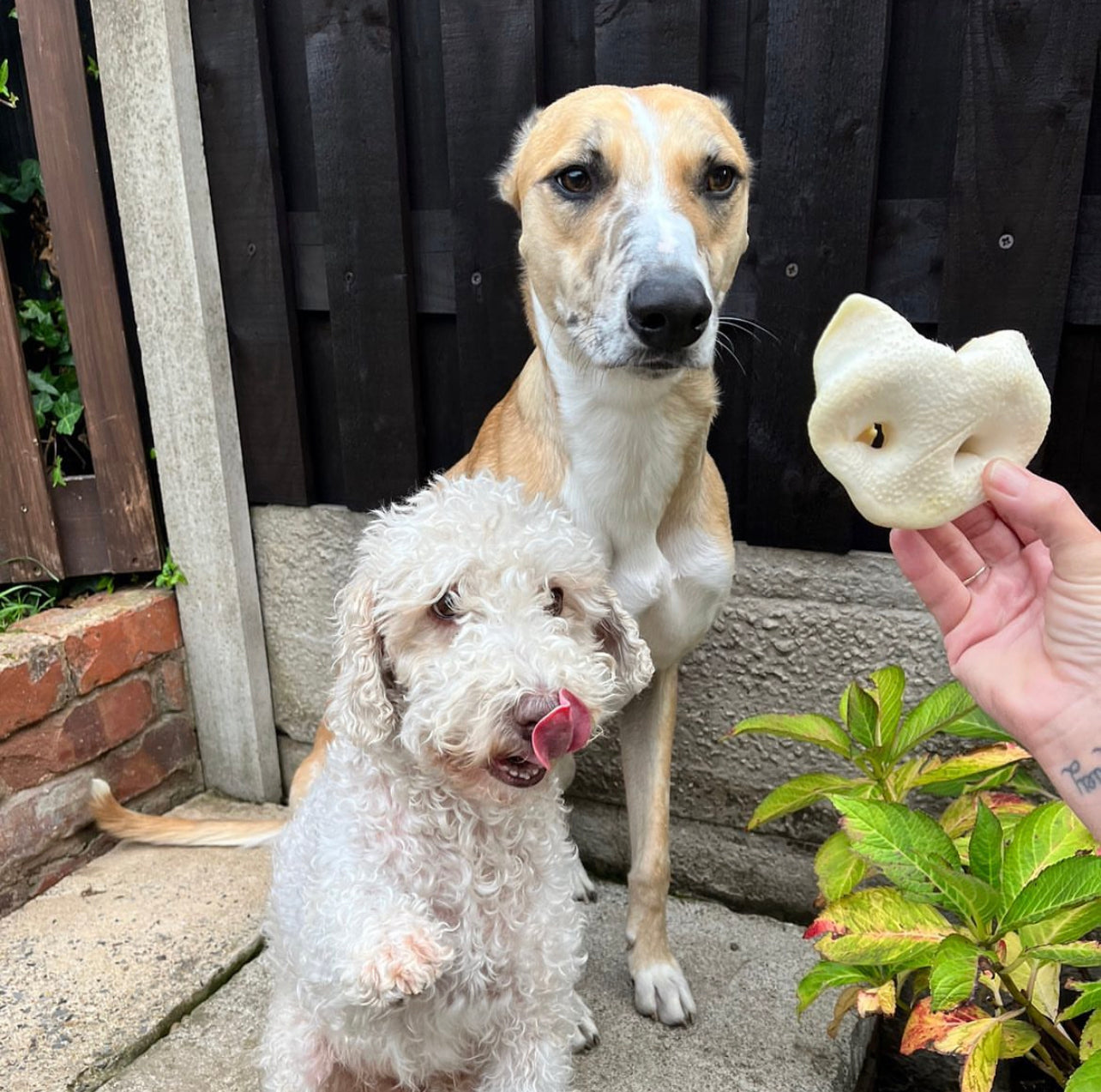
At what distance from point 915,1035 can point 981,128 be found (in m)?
2.08

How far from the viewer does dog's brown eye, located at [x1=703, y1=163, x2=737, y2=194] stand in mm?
2145

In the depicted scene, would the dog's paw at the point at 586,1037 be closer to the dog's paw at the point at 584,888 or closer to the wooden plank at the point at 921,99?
the dog's paw at the point at 584,888

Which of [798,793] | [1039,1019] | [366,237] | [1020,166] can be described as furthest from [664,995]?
[366,237]

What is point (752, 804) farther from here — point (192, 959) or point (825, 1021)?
point (192, 959)

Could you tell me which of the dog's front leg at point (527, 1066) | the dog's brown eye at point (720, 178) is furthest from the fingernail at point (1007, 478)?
the dog's front leg at point (527, 1066)

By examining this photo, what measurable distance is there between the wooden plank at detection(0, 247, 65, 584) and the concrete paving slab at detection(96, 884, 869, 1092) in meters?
1.65

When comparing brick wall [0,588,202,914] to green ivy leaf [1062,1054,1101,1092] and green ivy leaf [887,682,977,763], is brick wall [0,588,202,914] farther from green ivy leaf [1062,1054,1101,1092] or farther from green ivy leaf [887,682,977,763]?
green ivy leaf [1062,1054,1101,1092]

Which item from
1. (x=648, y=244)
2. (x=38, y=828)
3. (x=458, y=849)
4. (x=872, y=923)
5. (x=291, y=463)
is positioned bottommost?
(x=38, y=828)

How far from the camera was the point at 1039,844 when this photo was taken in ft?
5.46

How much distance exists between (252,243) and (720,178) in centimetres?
170

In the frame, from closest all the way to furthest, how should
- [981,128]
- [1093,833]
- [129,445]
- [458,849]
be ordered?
[1093,833]
[458,849]
[981,128]
[129,445]

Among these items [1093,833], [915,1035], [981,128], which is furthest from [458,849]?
[981,128]

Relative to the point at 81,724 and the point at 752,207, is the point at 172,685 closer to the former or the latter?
the point at 81,724

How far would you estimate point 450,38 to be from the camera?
263 centimetres
